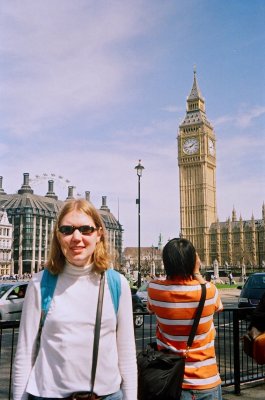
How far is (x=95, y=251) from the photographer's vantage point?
8.84ft

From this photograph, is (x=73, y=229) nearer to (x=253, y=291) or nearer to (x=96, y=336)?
(x=96, y=336)

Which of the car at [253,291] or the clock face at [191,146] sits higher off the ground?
the clock face at [191,146]

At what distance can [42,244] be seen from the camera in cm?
10788

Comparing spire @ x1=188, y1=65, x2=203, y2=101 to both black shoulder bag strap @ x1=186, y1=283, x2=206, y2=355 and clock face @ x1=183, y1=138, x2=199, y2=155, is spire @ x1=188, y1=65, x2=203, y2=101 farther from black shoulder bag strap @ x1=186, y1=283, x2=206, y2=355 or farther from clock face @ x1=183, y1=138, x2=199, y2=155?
black shoulder bag strap @ x1=186, y1=283, x2=206, y2=355

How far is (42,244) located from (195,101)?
61.2 metres

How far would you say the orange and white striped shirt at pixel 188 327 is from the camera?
3.11 meters

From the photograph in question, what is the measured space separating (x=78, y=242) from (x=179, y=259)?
972mm

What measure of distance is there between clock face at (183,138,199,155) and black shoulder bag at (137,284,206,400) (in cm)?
12053

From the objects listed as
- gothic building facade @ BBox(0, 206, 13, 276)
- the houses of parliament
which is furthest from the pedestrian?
the houses of parliament

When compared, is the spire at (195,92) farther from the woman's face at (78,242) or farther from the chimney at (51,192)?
the woman's face at (78,242)

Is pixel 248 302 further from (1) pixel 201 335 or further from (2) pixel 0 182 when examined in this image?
(2) pixel 0 182

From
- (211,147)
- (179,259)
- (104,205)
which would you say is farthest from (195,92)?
(179,259)

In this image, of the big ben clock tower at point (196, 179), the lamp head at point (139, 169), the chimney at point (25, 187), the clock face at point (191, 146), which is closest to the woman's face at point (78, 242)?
the lamp head at point (139, 169)

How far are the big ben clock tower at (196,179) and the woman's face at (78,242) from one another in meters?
119
